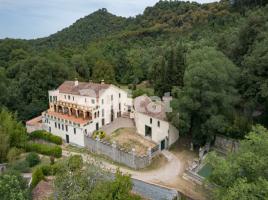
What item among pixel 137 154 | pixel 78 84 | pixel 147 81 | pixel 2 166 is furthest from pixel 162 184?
pixel 147 81

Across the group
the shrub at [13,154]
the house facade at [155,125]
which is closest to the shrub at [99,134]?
the house facade at [155,125]

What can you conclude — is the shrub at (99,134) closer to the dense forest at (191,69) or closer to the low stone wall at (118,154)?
the low stone wall at (118,154)

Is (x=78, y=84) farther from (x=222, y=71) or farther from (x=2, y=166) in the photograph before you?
(x=222, y=71)

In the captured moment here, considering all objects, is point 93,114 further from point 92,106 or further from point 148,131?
point 148,131

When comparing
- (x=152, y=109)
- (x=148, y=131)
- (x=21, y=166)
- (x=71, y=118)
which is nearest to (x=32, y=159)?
(x=21, y=166)

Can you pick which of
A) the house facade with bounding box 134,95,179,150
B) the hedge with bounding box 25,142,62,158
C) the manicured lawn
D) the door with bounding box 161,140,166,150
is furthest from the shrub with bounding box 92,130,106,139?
the door with bounding box 161,140,166,150

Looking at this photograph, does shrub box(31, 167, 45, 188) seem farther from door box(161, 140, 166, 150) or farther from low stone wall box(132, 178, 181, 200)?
door box(161, 140, 166, 150)

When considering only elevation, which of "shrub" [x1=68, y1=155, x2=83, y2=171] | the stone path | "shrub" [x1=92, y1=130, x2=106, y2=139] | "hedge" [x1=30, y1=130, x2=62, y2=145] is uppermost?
"shrub" [x1=68, y1=155, x2=83, y2=171]
